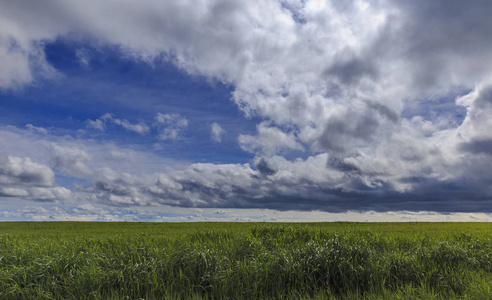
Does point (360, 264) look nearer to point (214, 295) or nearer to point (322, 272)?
point (322, 272)

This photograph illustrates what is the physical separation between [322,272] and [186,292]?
4108mm

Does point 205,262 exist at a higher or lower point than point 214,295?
higher

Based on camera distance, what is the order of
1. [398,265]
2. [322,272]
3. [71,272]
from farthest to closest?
[398,265] < [322,272] < [71,272]

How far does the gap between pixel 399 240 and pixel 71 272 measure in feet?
43.6

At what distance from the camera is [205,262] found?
29.3 ft

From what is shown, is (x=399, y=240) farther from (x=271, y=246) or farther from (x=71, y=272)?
(x=71, y=272)

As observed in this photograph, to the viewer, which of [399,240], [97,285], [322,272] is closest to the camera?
[97,285]

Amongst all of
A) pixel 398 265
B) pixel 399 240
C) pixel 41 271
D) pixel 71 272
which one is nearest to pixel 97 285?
pixel 71 272

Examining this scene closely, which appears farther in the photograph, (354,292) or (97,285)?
(354,292)

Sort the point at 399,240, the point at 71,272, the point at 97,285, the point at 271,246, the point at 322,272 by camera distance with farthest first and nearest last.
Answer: the point at 399,240, the point at 271,246, the point at 322,272, the point at 71,272, the point at 97,285

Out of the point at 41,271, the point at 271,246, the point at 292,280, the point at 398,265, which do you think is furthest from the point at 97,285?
the point at 398,265

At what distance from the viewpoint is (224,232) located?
14.4 m

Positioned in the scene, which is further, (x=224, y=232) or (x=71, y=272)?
(x=224, y=232)

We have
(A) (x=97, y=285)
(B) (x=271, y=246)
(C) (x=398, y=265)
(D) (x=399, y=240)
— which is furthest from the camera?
(D) (x=399, y=240)
